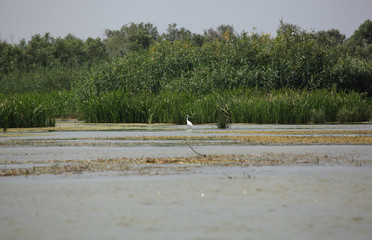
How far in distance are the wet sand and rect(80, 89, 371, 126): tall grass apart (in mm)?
13652

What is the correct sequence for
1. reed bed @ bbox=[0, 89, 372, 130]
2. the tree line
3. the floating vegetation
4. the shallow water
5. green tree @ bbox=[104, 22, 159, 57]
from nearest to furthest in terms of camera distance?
the shallow water → the floating vegetation → reed bed @ bbox=[0, 89, 372, 130] → the tree line → green tree @ bbox=[104, 22, 159, 57]

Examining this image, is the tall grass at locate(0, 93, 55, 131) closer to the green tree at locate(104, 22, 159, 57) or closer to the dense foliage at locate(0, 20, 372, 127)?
the dense foliage at locate(0, 20, 372, 127)

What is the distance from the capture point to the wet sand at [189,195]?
5902mm

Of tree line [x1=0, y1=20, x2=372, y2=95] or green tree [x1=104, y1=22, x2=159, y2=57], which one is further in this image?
green tree [x1=104, y1=22, x2=159, y2=57]

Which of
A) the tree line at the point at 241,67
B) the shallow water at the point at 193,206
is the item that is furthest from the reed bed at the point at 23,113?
the shallow water at the point at 193,206

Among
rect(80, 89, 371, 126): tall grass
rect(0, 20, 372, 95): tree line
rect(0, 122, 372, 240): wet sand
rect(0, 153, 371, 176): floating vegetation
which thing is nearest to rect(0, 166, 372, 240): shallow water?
rect(0, 122, 372, 240): wet sand

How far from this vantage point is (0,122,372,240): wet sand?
19.4 ft

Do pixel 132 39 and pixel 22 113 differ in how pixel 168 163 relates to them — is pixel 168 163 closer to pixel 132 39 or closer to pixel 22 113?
pixel 22 113

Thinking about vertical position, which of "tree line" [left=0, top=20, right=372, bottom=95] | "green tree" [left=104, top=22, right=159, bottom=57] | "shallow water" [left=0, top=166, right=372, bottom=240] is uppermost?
"green tree" [left=104, top=22, right=159, bottom=57]

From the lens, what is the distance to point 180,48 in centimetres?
4019

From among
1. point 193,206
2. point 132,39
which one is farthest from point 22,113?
point 132,39

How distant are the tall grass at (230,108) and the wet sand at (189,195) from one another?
1365 centimetres

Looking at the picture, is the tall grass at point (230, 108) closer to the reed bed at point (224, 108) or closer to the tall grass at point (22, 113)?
the reed bed at point (224, 108)

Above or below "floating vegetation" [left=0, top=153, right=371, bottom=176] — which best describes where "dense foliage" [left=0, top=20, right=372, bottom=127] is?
above
